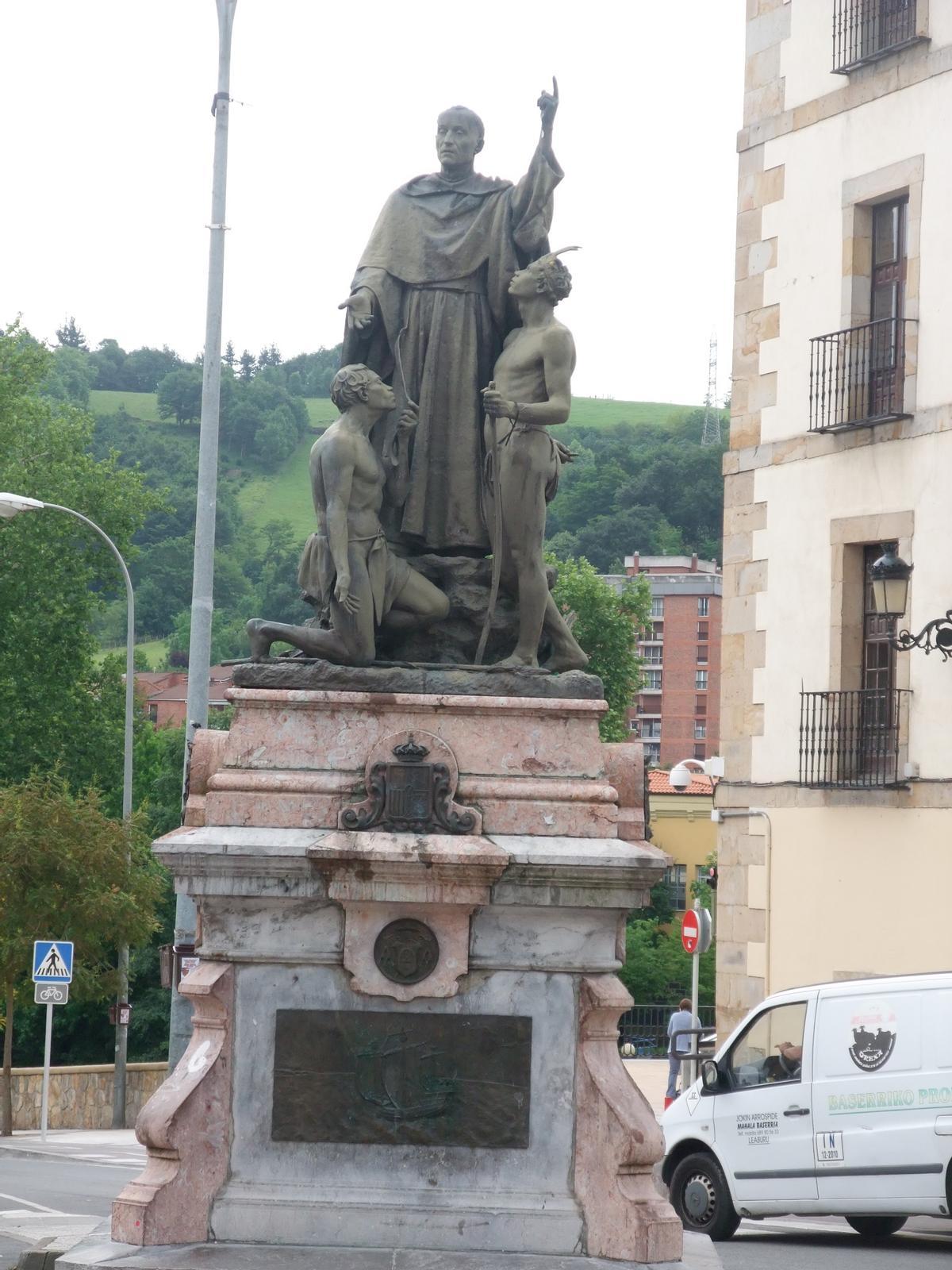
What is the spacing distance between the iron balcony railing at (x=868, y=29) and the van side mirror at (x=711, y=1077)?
12.2m

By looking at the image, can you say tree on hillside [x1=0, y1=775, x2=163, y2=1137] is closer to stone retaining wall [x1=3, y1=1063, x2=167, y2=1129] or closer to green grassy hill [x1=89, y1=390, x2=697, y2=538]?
stone retaining wall [x1=3, y1=1063, x2=167, y2=1129]

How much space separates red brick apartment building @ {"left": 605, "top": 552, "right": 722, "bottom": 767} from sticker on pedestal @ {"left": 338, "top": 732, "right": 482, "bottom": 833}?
11114 cm

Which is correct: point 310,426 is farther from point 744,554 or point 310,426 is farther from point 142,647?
point 744,554

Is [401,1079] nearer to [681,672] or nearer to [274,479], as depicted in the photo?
[681,672]

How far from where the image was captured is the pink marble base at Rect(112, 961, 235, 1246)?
29.6 ft

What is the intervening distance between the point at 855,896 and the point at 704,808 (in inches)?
2468

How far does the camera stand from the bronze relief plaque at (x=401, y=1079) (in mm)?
9219

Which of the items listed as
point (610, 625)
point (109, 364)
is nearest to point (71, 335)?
point (109, 364)

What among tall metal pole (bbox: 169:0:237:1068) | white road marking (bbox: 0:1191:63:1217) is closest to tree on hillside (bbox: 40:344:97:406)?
tall metal pole (bbox: 169:0:237:1068)

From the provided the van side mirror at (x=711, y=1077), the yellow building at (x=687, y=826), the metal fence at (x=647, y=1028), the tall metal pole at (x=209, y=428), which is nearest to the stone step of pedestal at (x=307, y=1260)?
the van side mirror at (x=711, y=1077)

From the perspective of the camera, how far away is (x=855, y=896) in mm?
23859

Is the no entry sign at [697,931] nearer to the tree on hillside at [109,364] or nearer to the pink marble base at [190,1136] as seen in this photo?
the pink marble base at [190,1136]

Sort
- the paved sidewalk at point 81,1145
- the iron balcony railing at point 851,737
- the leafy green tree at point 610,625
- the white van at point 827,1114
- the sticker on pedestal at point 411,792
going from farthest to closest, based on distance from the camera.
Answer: the leafy green tree at point 610,625 → the paved sidewalk at point 81,1145 → the iron balcony railing at point 851,737 → the white van at point 827,1114 → the sticker on pedestal at point 411,792

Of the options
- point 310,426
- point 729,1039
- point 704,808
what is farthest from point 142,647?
point 729,1039
